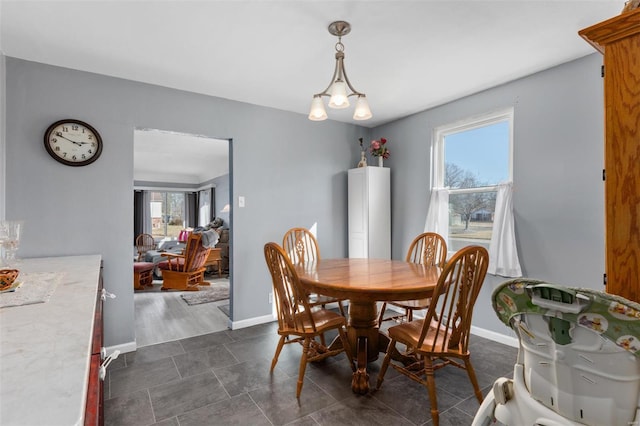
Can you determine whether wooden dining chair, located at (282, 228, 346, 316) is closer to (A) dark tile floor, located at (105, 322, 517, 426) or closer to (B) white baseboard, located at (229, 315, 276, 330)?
(B) white baseboard, located at (229, 315, 276, 330)

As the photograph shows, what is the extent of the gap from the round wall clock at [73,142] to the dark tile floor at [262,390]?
1.69 m

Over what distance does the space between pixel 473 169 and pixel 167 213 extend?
30.2ft

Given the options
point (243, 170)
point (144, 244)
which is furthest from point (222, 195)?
point (243, 170)

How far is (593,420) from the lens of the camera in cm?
80

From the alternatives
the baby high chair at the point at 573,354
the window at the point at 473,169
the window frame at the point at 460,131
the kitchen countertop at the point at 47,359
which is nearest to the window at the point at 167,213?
the window frame at the point at 460,131

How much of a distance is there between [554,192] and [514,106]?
854 mm

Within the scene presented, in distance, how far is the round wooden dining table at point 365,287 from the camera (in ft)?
6.00

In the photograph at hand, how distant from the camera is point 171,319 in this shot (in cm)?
362

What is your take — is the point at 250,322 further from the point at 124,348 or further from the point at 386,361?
the point at 386,361

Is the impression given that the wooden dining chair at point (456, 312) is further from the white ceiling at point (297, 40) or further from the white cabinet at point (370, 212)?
the white cabinet at point (370, 212)

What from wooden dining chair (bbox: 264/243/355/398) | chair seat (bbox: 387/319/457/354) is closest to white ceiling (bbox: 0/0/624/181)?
wooden dining chair (bbox: 264/243/355/398)

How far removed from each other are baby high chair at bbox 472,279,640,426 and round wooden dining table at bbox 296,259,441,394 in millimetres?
877

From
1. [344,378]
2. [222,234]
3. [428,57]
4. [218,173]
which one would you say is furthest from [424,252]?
[218,173]

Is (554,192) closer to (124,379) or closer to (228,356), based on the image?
(228,356)
